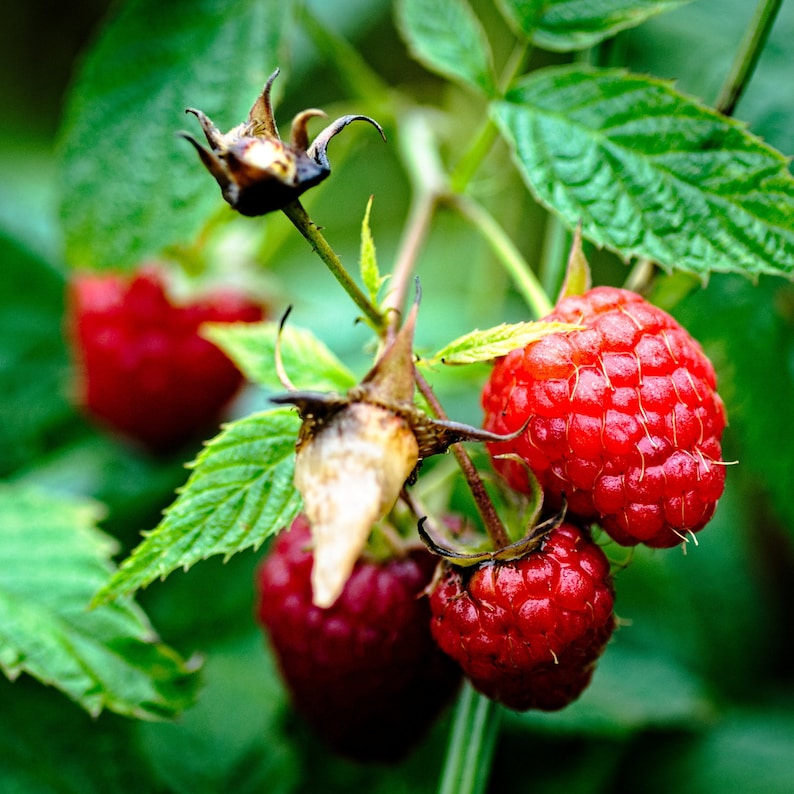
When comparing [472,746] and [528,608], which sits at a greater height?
[528,608]

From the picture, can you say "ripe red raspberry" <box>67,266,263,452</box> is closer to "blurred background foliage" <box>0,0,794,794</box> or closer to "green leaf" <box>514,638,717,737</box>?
"blurred background foliage" <box>0,0,794,794</box>

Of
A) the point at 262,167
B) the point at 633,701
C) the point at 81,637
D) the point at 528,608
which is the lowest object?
the point at 633,701

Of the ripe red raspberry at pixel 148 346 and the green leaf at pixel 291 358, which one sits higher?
the green leaf at pixel 291 358

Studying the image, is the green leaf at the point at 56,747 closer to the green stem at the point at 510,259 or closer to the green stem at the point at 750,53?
the green stem at the point at 510,259

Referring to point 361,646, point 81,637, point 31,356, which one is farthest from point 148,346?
point 361,646

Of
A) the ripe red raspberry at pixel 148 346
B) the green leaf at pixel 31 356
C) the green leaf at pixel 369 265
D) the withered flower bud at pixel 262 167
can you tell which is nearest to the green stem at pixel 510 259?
the green leaf at pixel 369 265

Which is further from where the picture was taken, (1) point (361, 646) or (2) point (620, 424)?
(1) point (361, 646)

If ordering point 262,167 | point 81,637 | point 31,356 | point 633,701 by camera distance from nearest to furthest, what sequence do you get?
1. point 262,167
2. point 81,637
3. point 633,701
4. point 31,356

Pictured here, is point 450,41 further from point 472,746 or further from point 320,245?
point 472,746
